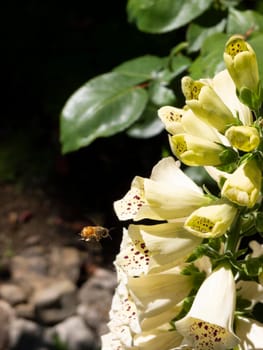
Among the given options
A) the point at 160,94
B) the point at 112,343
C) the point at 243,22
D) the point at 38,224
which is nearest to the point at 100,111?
the point at 160,94

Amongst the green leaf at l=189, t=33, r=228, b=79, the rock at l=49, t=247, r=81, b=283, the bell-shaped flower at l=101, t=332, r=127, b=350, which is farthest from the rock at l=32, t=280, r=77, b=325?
the bell-shaped flower at l=101, t=332, r=127, b=350

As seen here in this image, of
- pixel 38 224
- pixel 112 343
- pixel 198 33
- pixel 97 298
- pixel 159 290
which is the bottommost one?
pixel 97 298

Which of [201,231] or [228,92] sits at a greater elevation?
[228,92]

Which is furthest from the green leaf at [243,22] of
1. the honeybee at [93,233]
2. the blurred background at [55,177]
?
the blurred background at [55,177]

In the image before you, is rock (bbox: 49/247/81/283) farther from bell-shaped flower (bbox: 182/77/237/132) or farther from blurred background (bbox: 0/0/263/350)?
bell-shaped flower (bbox: 182/77/237/132)

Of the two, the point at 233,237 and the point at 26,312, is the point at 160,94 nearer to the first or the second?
the point at 233,237

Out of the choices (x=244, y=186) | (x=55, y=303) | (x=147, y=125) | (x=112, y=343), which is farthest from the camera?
(x=55, y=303)
